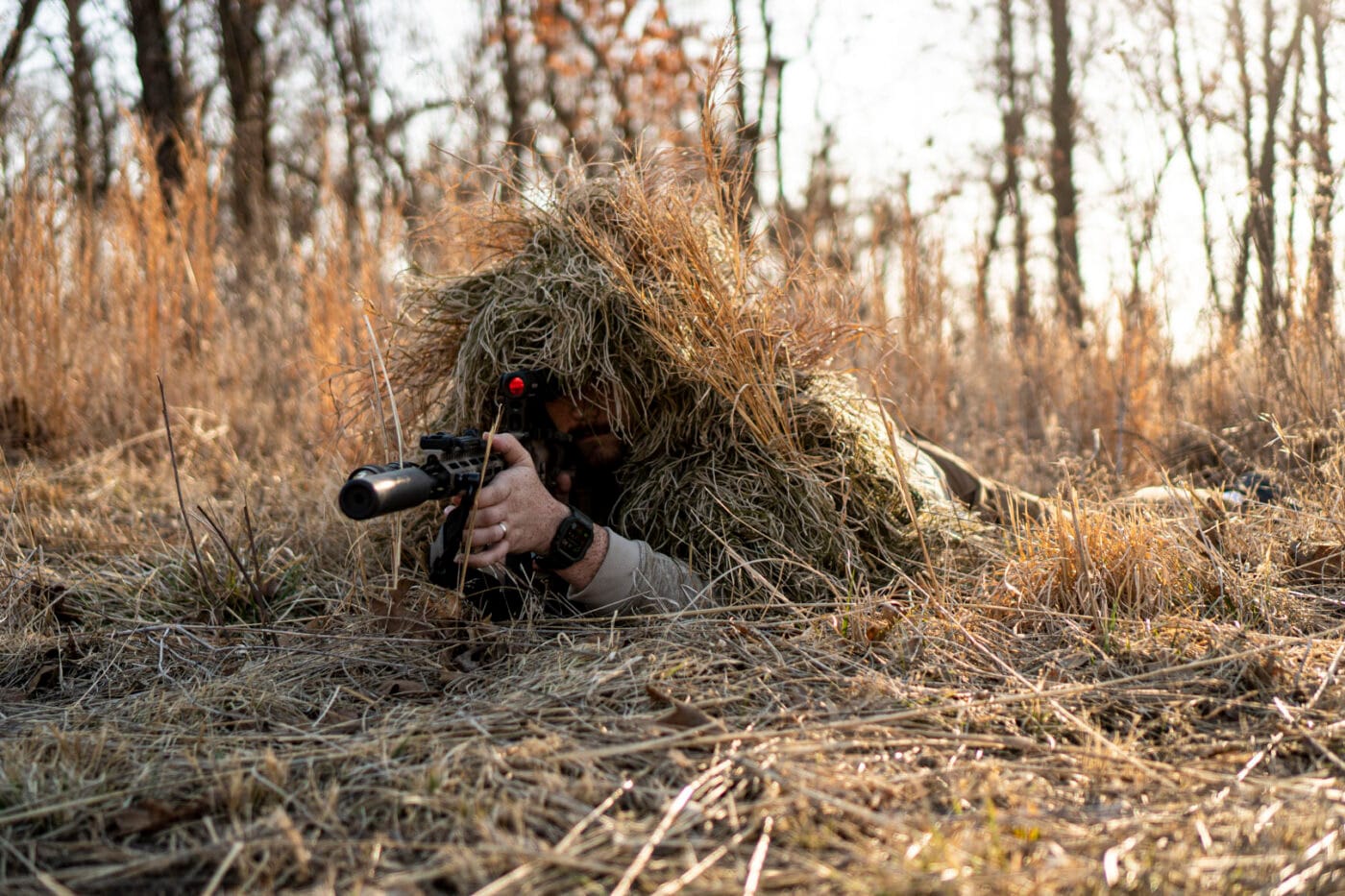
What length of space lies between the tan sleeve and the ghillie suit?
0.10m

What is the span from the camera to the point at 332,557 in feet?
8.30

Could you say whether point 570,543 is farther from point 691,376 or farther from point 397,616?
point 691,376

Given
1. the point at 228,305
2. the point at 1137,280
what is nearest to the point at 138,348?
the point at 228,305

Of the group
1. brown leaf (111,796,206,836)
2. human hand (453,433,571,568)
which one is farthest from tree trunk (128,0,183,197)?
brown leaf (111,796,206,836)

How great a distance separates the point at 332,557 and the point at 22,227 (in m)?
2.41

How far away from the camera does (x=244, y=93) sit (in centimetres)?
1029

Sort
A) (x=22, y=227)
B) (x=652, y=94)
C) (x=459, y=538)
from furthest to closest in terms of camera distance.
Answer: (x=652, y=94) → (x=22, y=227) → (x=459, y=538)

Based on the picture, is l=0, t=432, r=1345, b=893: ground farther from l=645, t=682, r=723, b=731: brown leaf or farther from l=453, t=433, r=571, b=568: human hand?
l=453, t=433, r=571, b=568: human hand

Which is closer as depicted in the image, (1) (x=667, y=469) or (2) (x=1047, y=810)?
(2) (x=1047, y=810)

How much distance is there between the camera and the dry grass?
1087mm

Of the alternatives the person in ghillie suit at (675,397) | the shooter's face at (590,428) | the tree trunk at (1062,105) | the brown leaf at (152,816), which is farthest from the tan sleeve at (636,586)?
the tree trunk at (1062,105)

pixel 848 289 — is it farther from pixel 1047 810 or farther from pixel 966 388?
pixel 966 388

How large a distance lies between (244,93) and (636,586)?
10500 millimetres

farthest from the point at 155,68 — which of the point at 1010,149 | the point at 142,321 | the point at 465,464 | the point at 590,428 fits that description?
the point at 1010,149
